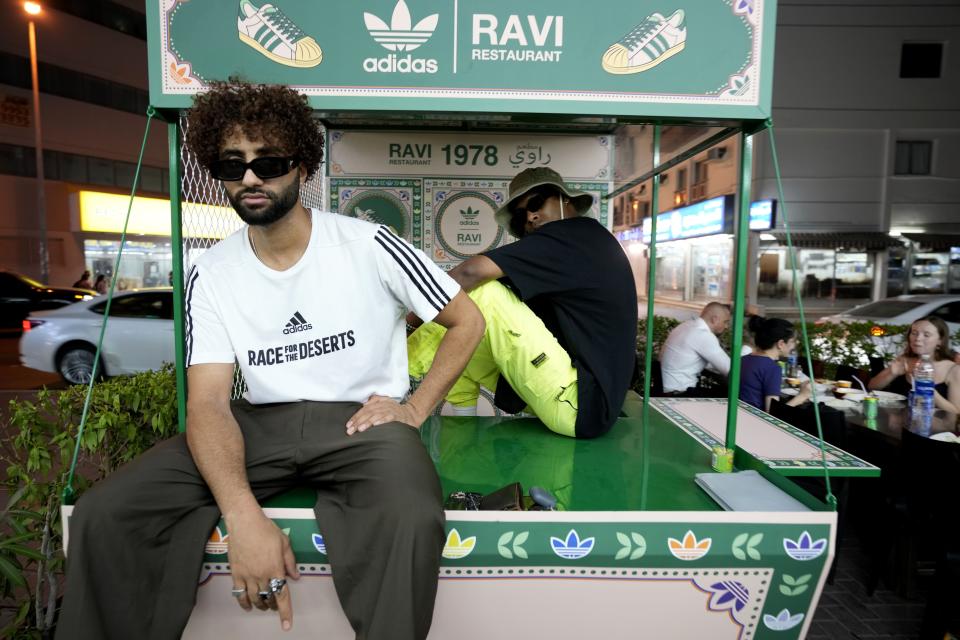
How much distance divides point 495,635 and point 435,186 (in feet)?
11.8

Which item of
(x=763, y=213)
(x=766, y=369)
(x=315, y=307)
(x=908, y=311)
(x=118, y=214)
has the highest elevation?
(x=763, y=213)

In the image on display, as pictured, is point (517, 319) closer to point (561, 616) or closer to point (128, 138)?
point (561, 616)

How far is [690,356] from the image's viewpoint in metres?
4.42

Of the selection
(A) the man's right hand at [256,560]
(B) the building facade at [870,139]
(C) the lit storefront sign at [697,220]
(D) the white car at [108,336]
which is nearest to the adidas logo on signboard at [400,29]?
(A) the man's right hand at [256,560]

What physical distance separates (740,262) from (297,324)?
1564 millimetres

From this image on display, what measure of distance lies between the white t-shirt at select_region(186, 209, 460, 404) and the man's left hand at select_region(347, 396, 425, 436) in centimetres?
9

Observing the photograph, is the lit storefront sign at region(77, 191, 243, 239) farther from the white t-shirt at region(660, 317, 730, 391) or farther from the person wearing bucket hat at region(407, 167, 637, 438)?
the person wearing bucket hat at region(407, 167, 637, 438)

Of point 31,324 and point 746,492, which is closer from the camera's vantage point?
point 746,492

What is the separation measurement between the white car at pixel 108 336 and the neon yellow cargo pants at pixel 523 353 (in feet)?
18.4

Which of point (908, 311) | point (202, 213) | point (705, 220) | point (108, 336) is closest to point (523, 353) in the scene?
point (202, 213)

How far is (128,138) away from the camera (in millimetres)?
17766

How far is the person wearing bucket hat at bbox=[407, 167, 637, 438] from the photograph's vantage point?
233cm

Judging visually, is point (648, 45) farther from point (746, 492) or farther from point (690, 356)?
point (690, 356)

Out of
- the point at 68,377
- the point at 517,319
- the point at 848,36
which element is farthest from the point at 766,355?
the point at 848,36
